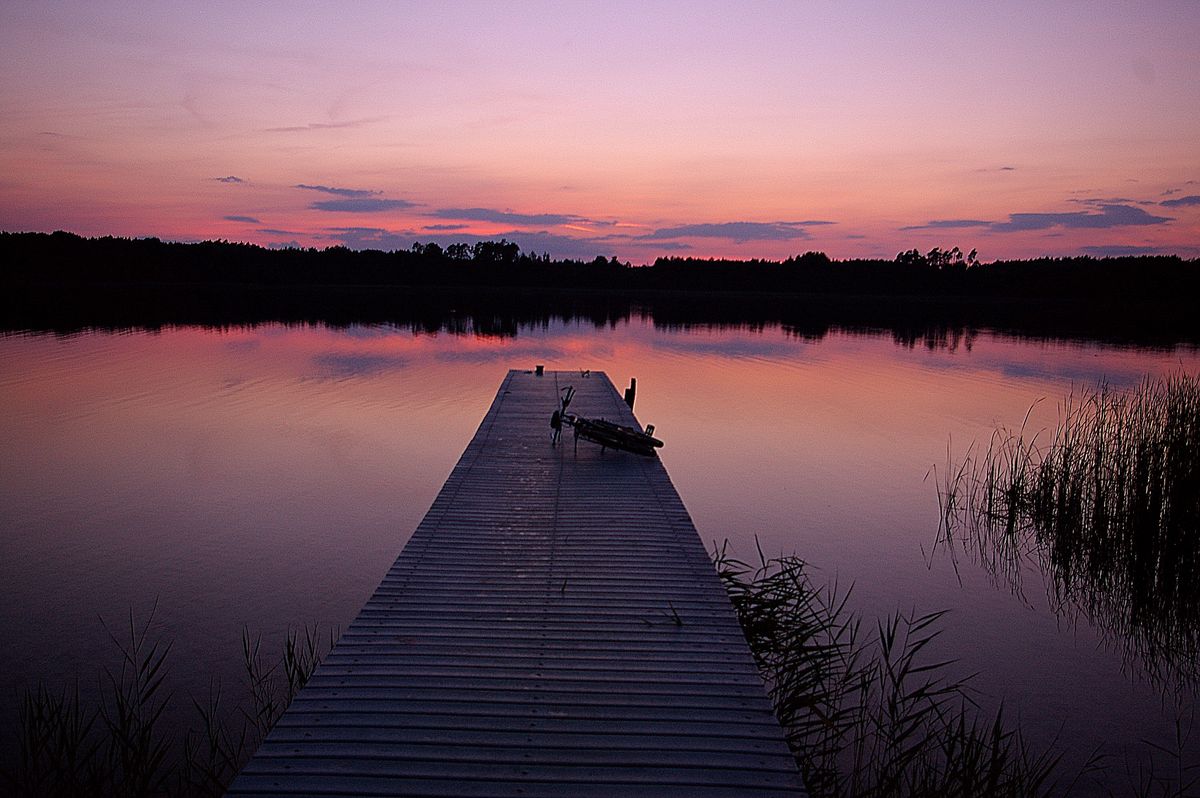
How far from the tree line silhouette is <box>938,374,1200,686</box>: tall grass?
3252cm

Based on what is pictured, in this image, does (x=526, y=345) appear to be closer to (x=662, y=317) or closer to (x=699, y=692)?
(x=662, y=317)

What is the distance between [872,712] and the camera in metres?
6.74

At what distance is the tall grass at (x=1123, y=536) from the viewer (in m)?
8.68

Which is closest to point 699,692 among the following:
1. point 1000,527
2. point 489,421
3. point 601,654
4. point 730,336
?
point 601,654

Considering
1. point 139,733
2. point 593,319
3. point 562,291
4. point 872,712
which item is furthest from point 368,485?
point 562,291

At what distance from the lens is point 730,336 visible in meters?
44.2

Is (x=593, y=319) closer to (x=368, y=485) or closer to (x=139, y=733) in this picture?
(x=368, y=485)

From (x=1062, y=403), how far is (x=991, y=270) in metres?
88.9

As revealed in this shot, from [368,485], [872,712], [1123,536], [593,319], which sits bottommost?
[872,712]

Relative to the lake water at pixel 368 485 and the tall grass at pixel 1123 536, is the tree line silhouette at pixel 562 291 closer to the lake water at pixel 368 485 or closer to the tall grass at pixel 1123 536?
the lake water at pixel 368 485

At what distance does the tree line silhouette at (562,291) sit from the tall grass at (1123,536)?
3252cm

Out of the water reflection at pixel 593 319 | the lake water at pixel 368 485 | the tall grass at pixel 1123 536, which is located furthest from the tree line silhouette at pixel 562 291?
the tall grass at pixel 1123 536

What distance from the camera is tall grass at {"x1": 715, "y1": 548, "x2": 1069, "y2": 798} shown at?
560 cm

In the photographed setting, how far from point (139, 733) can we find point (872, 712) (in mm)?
5969
